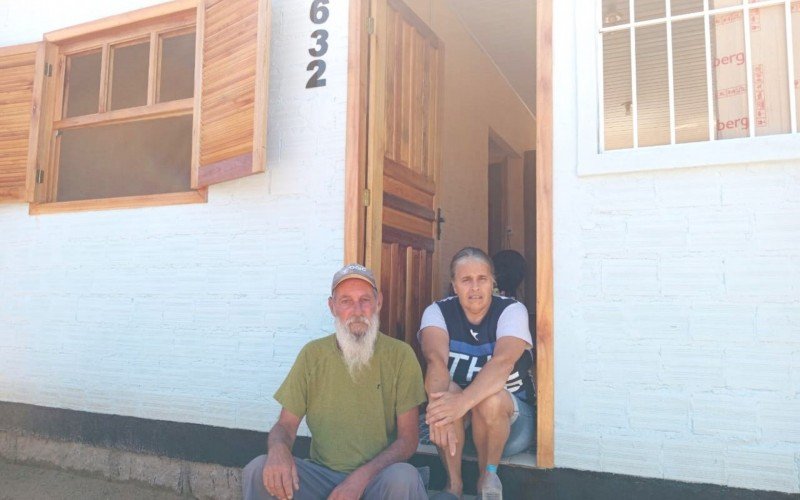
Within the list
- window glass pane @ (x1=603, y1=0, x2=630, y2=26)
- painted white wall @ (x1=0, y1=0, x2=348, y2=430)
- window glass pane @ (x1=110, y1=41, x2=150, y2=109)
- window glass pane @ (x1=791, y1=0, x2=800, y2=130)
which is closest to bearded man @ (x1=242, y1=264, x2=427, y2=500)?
painted white wall @ (x1=0, y1=0, x2=348, y2=430)

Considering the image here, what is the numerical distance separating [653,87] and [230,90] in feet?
7.29

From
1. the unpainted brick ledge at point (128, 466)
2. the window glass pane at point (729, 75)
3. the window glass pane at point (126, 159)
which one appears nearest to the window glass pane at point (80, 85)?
the window glass pane at point (126, 159)

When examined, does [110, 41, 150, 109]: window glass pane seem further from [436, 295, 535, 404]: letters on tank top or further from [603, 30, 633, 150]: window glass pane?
[603, 30, 633, 150]: window glass pane

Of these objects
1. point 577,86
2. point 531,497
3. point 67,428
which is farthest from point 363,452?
point 67,428

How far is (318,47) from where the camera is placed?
3516 millimetres

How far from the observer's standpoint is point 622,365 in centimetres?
271

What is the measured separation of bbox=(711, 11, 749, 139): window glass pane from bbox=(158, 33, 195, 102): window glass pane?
9.99 feet

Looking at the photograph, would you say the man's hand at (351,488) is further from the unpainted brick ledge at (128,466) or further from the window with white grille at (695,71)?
the window with white grille at (695,71)

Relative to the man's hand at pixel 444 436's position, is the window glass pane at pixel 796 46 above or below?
above

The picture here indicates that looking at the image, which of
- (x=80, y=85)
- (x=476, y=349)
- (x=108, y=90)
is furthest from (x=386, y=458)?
(x=80, y=85)

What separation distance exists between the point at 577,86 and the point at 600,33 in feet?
0.90

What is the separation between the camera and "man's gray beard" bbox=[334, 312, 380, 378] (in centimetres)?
259

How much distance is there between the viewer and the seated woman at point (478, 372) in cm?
258

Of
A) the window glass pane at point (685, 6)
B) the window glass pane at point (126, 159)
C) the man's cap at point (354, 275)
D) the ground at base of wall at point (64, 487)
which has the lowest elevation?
the ground at base of wall at point (64, 487)
